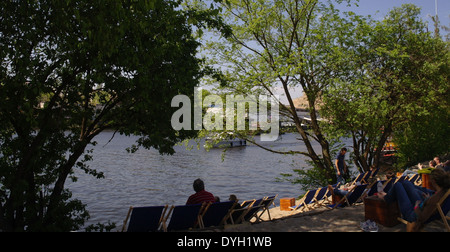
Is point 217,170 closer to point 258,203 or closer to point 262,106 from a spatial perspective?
point 262,106

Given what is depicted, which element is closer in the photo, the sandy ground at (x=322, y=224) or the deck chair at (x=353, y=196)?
the sandy ground at (x=322, y=224)

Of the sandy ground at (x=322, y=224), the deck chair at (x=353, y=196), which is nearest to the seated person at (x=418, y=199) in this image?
the sandy ground at (x=322, y=224)

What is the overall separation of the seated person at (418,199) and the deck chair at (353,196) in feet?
10.1

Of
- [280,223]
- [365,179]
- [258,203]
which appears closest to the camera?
[280,223]

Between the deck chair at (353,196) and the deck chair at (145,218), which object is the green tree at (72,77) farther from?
the deck chair at (353,196)

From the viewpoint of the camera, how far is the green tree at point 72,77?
679 cm

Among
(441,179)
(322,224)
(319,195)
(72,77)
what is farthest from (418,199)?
(72,77)

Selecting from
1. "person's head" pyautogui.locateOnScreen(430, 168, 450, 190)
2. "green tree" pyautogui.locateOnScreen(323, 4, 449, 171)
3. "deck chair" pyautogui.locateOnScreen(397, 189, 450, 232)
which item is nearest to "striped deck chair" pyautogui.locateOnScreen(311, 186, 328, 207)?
"green tree" pyautogui.locateOnScreen(323, 4, 449, 171)

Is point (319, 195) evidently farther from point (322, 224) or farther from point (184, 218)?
point (184, 218)

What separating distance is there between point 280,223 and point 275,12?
42.5 feet

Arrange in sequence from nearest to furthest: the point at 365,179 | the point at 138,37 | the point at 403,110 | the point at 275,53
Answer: the point at 138,37 → the point at 365,179 → the point at 403,110 → the point at 275,53

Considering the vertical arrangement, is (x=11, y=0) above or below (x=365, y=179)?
above

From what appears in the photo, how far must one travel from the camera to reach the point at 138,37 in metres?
7.55
